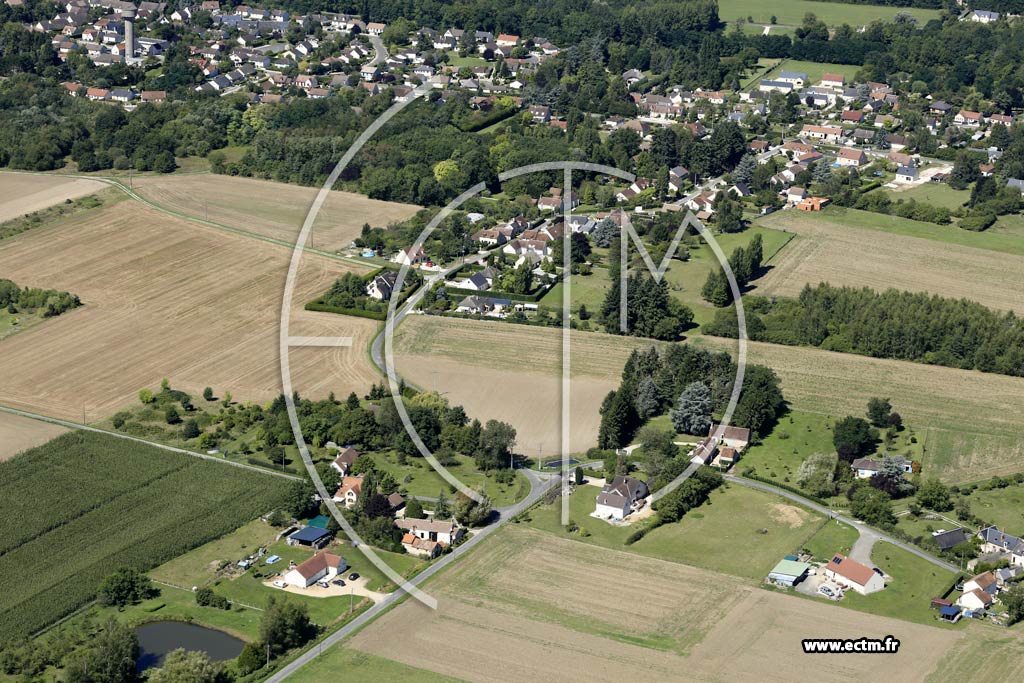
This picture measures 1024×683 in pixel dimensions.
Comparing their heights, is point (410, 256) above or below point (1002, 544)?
above

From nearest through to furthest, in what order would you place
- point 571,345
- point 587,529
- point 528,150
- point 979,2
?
point 587,529
point 571,345
point 528,150
point 979,2

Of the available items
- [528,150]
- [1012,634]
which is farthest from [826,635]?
[528,150]

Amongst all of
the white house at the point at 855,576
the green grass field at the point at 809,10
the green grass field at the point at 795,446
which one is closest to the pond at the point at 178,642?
the white house at the point at 855,576

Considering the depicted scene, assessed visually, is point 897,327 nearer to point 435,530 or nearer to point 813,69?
point 435,530

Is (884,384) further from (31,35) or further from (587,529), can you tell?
(31,35)

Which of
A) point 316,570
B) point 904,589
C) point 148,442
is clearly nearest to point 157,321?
point 148,442

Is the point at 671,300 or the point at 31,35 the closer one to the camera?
the point at 671,300
